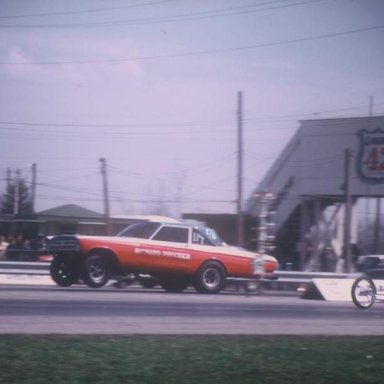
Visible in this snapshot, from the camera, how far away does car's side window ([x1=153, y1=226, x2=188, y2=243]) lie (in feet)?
67.2

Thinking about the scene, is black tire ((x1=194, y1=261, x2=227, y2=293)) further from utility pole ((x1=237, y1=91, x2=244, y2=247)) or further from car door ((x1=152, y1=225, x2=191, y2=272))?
utility pole ((x1=237, y1=91, x2=244, y2=247))

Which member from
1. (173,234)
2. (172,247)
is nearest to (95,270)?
(172,247)

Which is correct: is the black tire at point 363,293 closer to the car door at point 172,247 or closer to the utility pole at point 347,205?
the car door at point 172,247

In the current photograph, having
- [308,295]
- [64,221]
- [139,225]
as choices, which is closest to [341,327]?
[308,295]

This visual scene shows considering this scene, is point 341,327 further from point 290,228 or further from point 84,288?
point 290,228

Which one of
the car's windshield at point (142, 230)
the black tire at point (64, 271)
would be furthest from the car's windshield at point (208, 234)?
the black tire at point (64, 271)

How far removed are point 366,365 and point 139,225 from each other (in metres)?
12.2

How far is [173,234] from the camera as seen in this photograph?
20.6m

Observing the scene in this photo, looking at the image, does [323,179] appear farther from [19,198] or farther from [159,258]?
[19,198]

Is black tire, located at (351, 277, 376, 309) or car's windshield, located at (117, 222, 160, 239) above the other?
car's windshield, located at (117, 222, 160, 239)

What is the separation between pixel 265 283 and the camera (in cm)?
2522

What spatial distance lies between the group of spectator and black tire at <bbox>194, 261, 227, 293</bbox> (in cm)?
996

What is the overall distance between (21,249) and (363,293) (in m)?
17.6

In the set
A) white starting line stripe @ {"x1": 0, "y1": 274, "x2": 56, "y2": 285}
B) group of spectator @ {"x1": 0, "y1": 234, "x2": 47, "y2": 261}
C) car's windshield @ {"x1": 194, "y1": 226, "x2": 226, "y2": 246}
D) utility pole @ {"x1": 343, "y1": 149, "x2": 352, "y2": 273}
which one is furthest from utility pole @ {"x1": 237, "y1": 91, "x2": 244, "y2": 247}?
car's windshield @ {"x1": 194, "y1": 226, "x2": 226, "y2": 246}
